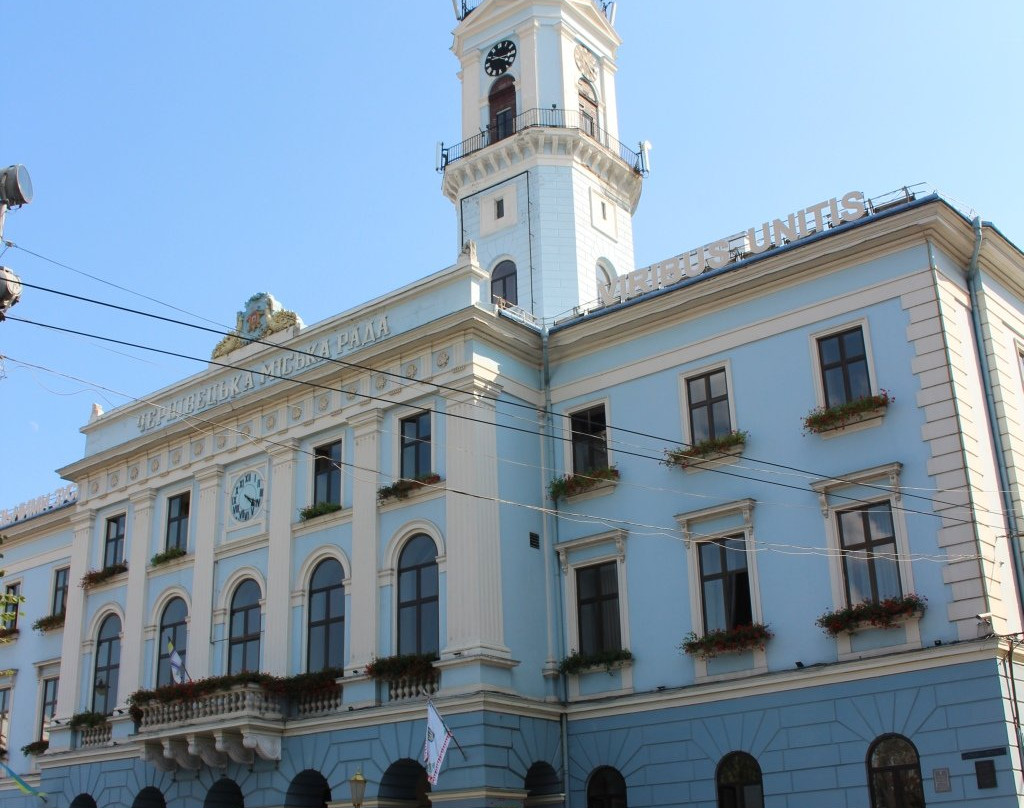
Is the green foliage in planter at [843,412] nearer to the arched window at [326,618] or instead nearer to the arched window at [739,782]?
the arched window at [739,782]

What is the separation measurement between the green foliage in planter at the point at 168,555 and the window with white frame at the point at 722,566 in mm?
14111

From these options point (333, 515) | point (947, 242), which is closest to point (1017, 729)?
point (947, 242)

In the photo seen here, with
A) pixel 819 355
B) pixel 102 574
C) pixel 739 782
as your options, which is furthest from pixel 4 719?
pixel 819 355

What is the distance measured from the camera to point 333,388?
30219 millimetres

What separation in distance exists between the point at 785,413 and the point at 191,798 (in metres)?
16.8

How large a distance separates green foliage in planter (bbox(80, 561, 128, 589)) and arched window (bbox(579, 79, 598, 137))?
19.0 m

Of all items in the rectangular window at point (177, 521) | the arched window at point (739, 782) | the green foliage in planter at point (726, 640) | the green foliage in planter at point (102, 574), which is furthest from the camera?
the green foliage in planter at point (102, 574)

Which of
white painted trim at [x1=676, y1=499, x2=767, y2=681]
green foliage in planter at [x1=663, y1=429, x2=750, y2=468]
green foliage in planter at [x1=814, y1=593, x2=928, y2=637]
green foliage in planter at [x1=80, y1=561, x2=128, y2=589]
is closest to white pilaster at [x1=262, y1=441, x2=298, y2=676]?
green foliage in planter at [x1=80, y1=561, x2=128, y2=589]

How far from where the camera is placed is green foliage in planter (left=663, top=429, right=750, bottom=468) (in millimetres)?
25656

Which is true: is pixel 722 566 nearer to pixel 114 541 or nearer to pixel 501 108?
pixel 114 541

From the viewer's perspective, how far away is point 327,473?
99.6 feet

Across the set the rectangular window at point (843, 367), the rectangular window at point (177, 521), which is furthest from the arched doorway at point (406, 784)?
the rectangular window at point (843, 367)

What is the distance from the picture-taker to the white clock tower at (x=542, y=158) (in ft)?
119

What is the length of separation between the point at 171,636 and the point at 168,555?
214 cm
